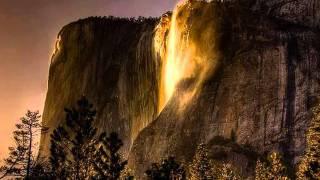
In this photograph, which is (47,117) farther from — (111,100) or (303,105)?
(303,105)

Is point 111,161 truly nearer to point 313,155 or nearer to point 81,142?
point 81,142

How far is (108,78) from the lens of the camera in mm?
118688

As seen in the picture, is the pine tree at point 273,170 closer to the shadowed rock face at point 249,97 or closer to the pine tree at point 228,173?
the shadowed rock face at point 249,97

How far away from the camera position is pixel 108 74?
119m

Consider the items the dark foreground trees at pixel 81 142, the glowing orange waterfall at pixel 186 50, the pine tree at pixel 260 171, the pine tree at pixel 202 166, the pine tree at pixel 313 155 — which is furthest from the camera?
A: the glowing orange waterfall at pixel 186 50

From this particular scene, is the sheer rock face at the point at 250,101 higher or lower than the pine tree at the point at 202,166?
higher

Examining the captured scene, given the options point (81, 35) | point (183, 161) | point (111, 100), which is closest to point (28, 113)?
point (183, 161)

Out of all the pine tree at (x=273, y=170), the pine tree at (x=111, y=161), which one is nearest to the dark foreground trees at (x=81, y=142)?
the pine tree at (x=111, y=161)

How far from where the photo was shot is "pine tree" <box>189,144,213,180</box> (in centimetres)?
6519

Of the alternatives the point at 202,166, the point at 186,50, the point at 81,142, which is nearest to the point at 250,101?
the point at 202,166

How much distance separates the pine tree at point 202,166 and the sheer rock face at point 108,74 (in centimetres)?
3114

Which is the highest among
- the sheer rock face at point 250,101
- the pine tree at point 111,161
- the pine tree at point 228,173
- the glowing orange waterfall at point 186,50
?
the glowing orange waterfall at point 186,50

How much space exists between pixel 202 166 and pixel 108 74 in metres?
56.1

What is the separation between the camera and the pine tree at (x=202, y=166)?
6519 cm
